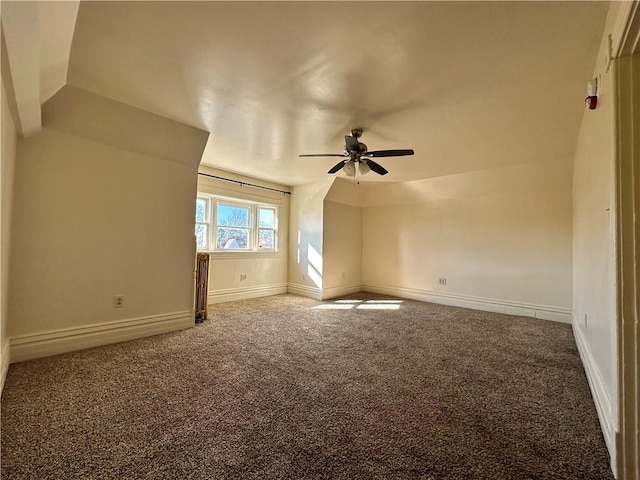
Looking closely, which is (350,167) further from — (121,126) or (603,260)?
(121,126)

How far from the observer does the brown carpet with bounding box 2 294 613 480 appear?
126 centimetres

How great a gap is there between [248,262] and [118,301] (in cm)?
240

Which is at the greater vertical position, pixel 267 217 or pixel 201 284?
pixel 267 217

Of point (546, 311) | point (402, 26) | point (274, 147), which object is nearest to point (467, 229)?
point (546, 311)

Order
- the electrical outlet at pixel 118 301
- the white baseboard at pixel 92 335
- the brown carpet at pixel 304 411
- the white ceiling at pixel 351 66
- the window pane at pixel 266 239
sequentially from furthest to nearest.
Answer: the window pane at pixel 266 239 < the electrical outlet at pixel 118 301 < the white baseboard at pixel 92 335 < the white ceiling at pixel 351 66 < the brown carpet at pixel 304 411

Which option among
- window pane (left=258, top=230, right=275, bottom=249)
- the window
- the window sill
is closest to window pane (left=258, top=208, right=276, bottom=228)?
the window

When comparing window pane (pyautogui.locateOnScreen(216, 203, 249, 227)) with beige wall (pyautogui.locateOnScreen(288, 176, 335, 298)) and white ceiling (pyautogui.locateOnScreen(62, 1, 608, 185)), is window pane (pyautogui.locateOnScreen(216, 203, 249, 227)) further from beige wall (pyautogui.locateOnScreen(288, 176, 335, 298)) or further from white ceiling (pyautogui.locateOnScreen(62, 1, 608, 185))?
white ceiling (pyautogui.locateOnScreen(62, 1, 608, 185))

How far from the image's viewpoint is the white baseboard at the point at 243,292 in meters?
4.56

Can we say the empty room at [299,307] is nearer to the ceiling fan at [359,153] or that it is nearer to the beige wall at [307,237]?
the ceiling fan at [359,153]

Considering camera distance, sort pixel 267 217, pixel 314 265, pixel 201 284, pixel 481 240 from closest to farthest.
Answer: pixel 201 284, pixel 481 240, pixel 314 265, pixel 267 217

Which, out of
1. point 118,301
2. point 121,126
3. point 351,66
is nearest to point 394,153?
point 351,66

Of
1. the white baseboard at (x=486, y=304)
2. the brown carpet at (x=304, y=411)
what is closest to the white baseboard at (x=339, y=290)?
the white baseboard at (x=486, y=304)

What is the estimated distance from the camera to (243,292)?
4961mm

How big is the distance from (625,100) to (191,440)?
A: 2.73 meters
